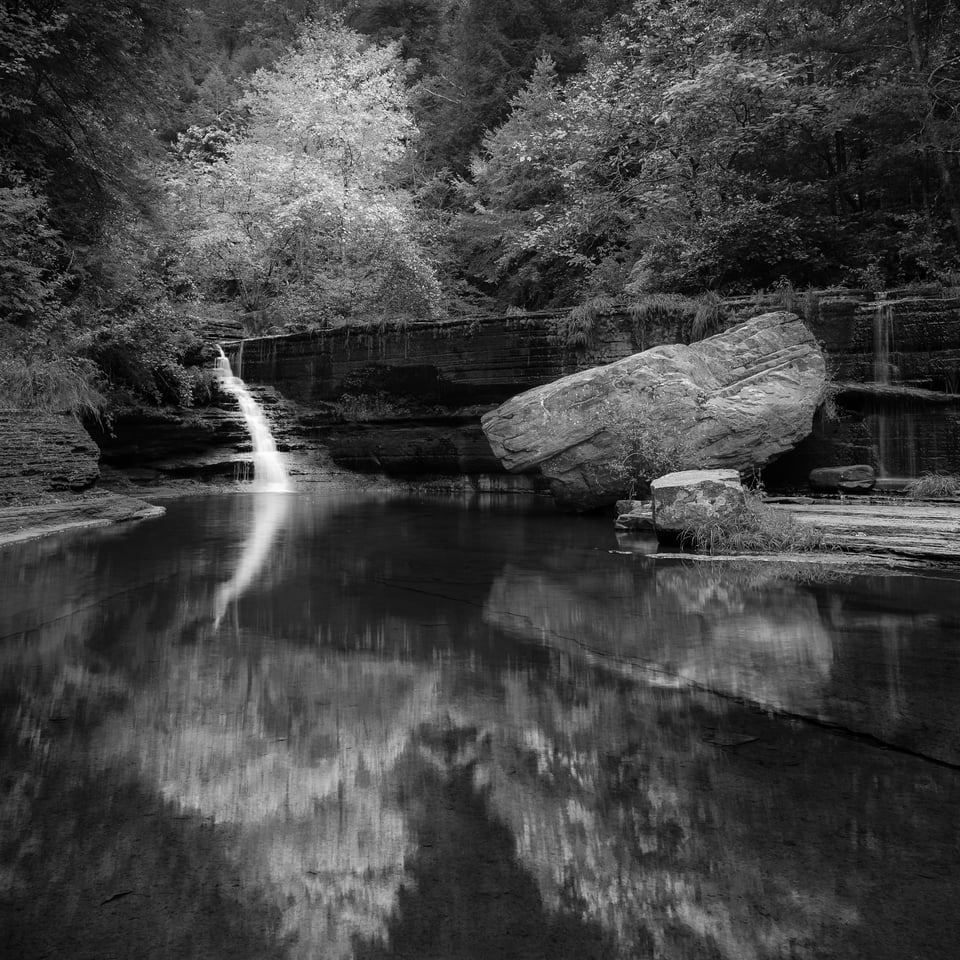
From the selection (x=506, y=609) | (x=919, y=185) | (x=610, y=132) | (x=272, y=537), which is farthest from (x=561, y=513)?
(x=919, y=185)

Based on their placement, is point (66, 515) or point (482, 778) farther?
point (66, 515)

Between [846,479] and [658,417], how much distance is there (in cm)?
327

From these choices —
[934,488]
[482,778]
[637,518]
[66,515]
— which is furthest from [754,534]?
[66,515]

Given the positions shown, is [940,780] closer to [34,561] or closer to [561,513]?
[34,561]

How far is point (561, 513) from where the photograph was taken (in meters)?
10.8

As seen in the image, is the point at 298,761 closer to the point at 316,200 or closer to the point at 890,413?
the point at 890,413

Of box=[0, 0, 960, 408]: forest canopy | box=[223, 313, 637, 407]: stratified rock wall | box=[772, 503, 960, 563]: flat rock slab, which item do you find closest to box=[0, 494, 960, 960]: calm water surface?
box=[772, 503, 960, 563]: flat rock slab

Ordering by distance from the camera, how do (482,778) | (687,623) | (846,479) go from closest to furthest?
(482,778) → (687,623) → (846,479)

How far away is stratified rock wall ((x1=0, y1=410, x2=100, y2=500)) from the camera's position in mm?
8797

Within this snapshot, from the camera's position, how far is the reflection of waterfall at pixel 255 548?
4909 millimetres

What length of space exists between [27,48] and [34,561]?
9556 mm

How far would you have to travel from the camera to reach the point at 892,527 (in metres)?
6.70

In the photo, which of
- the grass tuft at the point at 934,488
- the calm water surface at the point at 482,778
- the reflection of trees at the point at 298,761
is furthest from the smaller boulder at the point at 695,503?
the reflection of trees at the point at 298,761

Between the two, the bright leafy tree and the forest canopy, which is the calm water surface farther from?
the bright leafy tree
